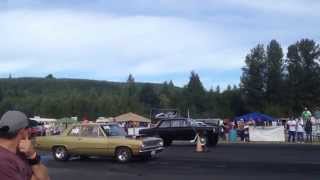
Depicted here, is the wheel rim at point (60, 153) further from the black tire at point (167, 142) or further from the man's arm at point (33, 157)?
the man's arm at point (33, 157)

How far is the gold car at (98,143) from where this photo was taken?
22.6 m

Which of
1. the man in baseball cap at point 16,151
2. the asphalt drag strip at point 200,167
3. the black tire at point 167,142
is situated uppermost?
the black tire at point 167,142

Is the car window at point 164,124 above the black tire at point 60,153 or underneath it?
above

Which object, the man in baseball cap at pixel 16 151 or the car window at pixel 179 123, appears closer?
the man in baseball cap at pixel 16 151

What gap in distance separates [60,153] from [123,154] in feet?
9.59

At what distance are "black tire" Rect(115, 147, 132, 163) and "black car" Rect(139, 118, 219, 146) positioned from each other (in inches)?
374

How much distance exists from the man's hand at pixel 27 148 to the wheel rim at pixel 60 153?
64.2 feet

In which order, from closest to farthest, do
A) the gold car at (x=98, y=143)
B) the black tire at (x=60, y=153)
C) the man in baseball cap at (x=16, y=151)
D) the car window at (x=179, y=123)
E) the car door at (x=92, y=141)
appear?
the man in baseball cap at (x=16, y=151)
the gold car at (x=98, y=143)
the car door at (x=92, y=141)
the black tire at (x=60, y=153)
the car window at (x=179, y=123)

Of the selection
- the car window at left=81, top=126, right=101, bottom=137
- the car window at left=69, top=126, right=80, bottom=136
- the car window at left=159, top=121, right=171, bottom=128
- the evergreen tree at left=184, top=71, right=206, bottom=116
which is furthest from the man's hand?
the evergreen tree at left=184, top=71, right=206, bottom=116

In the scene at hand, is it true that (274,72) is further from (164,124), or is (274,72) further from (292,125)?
(164,124)

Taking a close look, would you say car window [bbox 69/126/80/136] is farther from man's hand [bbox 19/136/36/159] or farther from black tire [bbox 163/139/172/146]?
man's hand [bbox 19/136/36/159]

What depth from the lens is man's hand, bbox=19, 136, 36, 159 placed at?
15.3 feet

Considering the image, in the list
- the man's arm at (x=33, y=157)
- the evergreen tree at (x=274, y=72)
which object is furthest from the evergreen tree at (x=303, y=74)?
the man's arm at (x=33, y=157)

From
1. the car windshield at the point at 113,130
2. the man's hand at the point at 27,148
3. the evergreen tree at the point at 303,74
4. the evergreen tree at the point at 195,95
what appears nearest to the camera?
the man's hand at the point at 27,148
